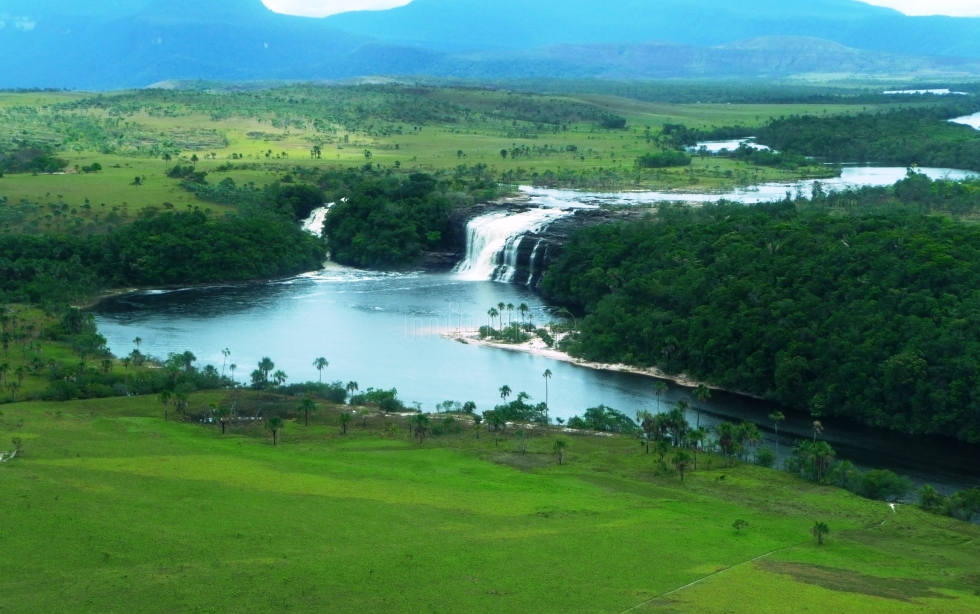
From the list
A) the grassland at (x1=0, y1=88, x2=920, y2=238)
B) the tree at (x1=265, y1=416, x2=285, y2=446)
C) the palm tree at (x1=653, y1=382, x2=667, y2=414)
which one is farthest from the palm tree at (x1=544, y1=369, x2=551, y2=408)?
the grassland at (x1=0, y1=88, x2=920, y2=238)

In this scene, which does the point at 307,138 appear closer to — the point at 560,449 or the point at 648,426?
the point at 648,426

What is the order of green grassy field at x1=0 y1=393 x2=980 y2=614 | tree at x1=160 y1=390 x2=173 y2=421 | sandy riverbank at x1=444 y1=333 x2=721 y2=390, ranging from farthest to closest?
1. sandy riverbank at x1=444 y1=333 x2=721 y2=390
2. tree at x1=160 y1=390 x2=173 y2=421
3. green grassy field at x1=0 y1=393 x2=980 y2=614

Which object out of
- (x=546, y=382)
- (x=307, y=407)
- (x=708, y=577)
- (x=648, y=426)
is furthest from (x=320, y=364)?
(x=708, y=577)

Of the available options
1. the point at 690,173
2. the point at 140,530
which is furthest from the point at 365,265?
the point at 140,530

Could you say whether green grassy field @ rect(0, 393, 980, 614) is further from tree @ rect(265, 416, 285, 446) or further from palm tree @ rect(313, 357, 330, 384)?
palm tree @ rect(313, 357, 330, 384)

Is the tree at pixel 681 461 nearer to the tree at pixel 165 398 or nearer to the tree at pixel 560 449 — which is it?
the tree at pixel 560 449

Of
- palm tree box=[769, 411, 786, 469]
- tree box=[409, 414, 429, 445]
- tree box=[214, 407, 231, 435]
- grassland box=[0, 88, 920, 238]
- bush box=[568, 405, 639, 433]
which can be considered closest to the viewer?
tree box=[409, 414, 429, 445]
